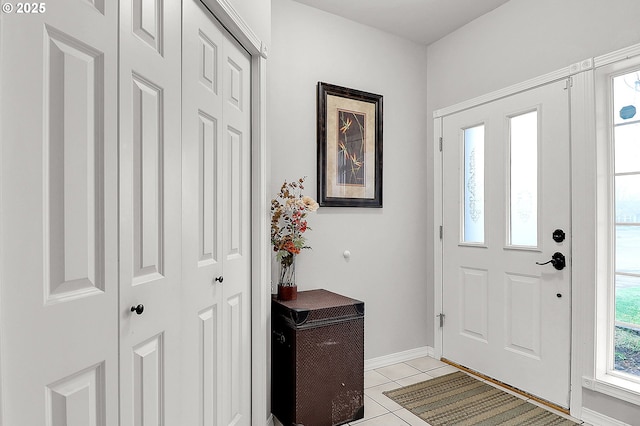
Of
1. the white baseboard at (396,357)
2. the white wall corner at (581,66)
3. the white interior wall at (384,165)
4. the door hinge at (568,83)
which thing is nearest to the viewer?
the white wall corner at (581,66)

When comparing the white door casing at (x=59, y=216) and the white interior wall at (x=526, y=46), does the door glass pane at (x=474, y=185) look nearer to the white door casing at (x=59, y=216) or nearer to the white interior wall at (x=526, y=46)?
the white interior wall at (x=526, y=46)

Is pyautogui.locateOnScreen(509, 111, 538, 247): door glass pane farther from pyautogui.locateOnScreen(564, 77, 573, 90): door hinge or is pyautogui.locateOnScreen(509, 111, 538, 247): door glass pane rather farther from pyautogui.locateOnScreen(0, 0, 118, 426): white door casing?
pyautogui.locateOnScreen(0, 0, 118, 426): white door casing

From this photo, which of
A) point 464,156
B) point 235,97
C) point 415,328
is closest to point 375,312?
point 415,328

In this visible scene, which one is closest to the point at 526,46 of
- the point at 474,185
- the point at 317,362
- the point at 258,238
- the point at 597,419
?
the point at 474,185

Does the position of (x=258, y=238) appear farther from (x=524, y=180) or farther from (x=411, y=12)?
(x=411, y=12)

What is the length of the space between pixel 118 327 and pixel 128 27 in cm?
82

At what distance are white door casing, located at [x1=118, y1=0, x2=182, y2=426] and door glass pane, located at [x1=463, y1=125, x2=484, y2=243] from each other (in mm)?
2385

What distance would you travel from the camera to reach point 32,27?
759 millimetres

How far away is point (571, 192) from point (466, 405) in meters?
1.51

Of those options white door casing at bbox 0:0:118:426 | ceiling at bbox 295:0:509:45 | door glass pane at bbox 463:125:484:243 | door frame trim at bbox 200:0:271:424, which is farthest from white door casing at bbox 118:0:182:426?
door glass pane at bbox 463:125:484:243

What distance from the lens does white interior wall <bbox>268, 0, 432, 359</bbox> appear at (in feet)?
8.84

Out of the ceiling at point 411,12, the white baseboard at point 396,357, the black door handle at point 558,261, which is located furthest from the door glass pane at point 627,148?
the white baseboard at point 396,357

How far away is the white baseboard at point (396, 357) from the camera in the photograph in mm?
3016

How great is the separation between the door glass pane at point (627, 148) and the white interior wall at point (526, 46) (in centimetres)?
45
